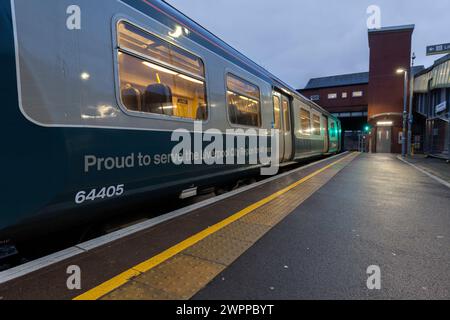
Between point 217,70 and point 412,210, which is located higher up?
point 217,70

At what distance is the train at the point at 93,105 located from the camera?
5.97 ft

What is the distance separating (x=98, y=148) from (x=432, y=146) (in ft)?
A: 71.9

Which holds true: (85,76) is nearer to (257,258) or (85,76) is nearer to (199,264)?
(199,264)

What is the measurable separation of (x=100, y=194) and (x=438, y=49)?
1719 cm

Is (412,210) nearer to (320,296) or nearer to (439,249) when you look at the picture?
(439,249)

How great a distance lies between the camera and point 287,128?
768 centimetres

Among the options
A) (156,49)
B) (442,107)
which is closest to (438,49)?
(442,107)

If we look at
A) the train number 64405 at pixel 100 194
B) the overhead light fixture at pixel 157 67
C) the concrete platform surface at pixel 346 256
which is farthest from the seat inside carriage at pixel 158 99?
the concrete platform surface at pixel 346 256

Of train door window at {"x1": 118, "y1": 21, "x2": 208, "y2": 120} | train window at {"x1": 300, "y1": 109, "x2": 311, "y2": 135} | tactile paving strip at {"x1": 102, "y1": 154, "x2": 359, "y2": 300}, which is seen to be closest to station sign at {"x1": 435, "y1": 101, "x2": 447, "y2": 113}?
train window at {"x1": 300, "y1": 109, "x2": 311, "y2": 135}

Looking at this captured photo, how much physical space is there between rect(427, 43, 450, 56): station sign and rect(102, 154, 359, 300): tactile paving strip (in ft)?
49.1

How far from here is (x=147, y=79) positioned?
2.89m

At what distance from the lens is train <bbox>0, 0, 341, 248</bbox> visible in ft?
5.97

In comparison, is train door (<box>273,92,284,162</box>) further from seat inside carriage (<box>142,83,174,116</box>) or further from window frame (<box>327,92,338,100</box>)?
window frame (<box>327,92,338,100</box>)
